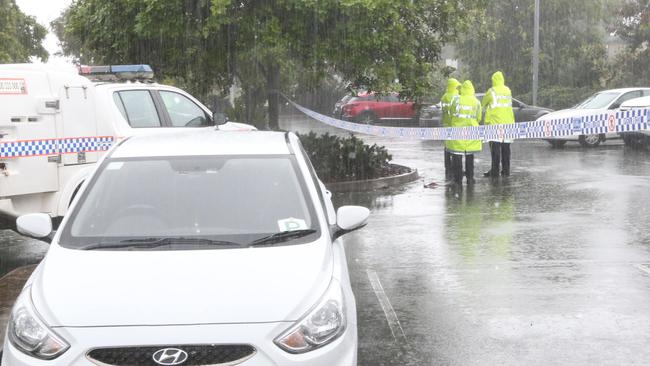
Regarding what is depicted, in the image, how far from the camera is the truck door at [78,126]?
376 inches

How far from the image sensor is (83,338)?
13.4 feet

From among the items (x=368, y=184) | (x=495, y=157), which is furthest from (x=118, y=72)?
(x=495, y=157)

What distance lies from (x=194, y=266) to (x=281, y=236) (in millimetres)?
634

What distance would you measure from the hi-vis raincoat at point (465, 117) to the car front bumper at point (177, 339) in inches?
465

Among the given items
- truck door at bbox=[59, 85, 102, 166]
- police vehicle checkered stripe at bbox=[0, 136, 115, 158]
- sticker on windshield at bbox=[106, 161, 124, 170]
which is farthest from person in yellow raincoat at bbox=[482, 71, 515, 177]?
sticker on windshield at bbox=[106, 161, 124, 170]

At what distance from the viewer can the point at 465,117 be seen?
51.7ft

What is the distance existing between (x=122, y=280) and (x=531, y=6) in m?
36.6

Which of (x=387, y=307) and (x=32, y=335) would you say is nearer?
(x=32, y=335)

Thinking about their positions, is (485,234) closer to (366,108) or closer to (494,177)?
(494,177)

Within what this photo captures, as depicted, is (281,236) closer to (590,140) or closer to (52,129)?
(52,129)

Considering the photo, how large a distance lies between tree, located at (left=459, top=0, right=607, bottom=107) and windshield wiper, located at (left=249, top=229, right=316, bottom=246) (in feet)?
111

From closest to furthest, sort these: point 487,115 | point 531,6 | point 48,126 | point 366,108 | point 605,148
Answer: point 48,126 → point 487,115 → point 605,148 → point 366,108 → point 531,6

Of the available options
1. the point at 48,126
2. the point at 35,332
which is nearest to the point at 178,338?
the point at 35,332

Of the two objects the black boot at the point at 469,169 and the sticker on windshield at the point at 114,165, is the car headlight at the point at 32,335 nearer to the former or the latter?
the sticker on windshield at the point at 114,165
